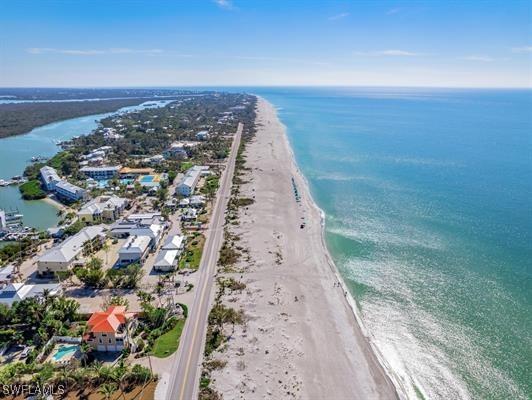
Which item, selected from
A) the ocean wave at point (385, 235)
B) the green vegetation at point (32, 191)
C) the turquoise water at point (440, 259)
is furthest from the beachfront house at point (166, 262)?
the green vegetation at point (32, 191)

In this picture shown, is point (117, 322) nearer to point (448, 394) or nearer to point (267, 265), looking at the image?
point (267, 265)

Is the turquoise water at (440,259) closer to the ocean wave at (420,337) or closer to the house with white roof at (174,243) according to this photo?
the ocean wave at (420,337)

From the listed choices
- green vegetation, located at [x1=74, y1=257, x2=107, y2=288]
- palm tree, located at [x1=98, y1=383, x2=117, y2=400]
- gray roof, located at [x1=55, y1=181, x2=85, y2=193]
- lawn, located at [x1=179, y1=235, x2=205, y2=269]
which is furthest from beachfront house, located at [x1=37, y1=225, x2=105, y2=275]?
palm tree, located at [x1=98, y1=383, x2=117, y2=400]

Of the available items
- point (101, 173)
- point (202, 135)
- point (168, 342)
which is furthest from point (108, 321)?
point (202, 135)

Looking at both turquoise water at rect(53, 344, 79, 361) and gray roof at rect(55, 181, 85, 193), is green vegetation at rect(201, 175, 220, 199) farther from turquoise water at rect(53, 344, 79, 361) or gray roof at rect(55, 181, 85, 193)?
turquoise water at rect(53, 344, 79, 361)

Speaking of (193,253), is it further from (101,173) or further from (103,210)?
(101,173)

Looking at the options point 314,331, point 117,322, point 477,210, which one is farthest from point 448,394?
point 477,210
